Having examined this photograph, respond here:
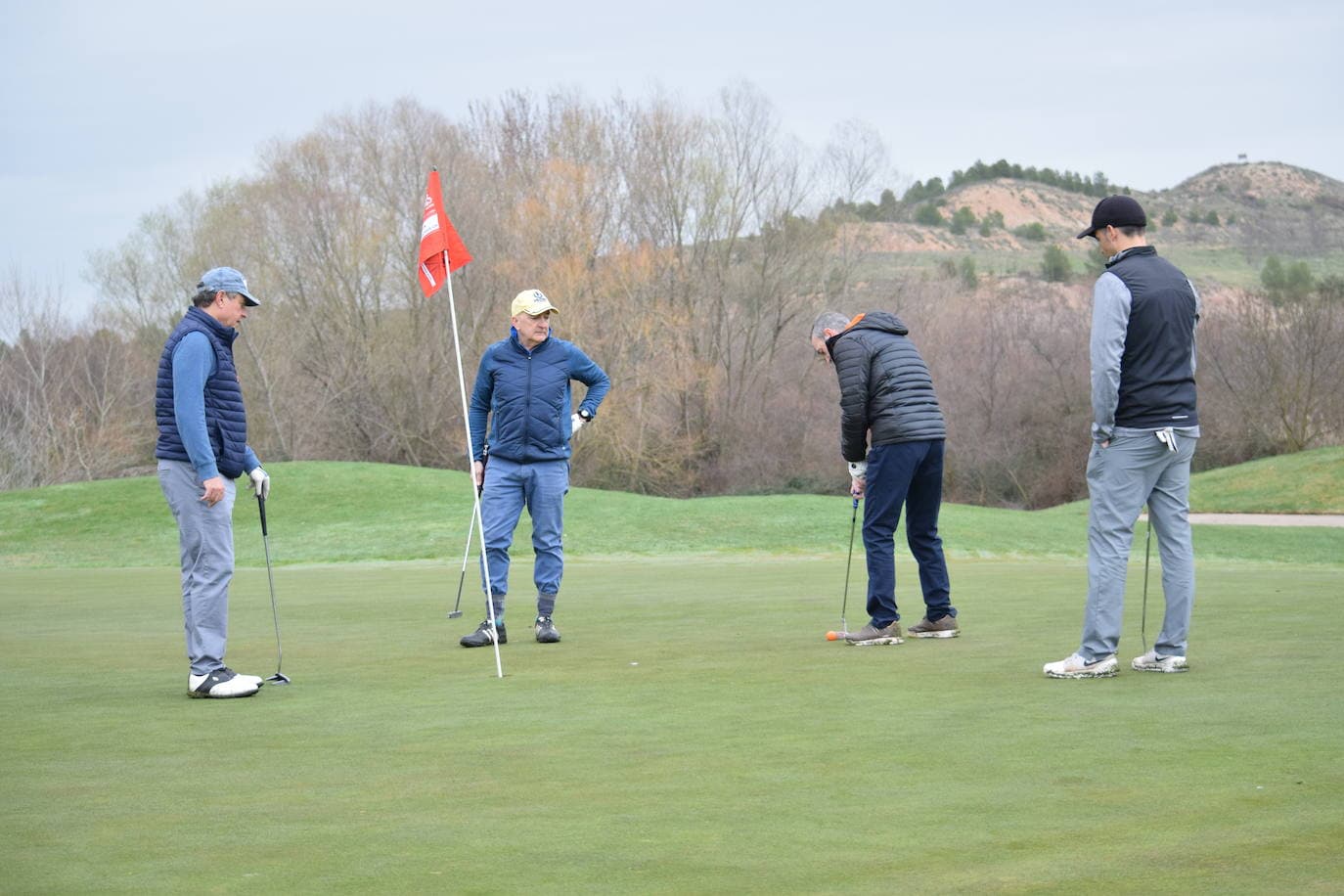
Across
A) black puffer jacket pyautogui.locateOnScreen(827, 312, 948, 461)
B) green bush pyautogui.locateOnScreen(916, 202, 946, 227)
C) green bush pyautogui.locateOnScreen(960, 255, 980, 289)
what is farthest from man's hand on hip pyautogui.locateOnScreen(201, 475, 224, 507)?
green bush pyautogui.locateOnScreen(916, 202, 946, 227)

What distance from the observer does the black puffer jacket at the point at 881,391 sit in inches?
350

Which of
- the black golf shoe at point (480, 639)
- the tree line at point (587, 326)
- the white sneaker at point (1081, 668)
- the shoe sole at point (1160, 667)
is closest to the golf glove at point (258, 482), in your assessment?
the black golf shoe at point (480, 639)

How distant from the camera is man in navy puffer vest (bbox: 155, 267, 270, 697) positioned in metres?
7.29

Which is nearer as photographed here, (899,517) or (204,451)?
(204,451)

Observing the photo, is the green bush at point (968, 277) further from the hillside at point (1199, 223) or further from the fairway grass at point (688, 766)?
the fairway grass at point (688, 766)

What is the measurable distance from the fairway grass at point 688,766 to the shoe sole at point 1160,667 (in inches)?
5.0

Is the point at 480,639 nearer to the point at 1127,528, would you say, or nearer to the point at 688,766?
the point at 1127,528

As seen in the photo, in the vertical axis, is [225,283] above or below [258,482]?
above

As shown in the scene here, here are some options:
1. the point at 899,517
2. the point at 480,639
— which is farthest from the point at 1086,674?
the point at 480,639

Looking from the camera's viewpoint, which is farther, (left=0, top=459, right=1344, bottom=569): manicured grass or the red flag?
(left=0, top=459, right=1344, bottom=569): manicured grass

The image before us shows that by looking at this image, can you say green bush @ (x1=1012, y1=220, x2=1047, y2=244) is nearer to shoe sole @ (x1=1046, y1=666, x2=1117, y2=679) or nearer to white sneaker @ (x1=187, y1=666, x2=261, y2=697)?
shoe sole @ (x1=1046, y1=666, x2=1117, y2=679)

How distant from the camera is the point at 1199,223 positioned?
146 meters

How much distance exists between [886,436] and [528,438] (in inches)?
91.2

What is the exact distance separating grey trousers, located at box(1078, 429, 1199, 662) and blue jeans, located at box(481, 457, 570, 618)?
3668 mm
